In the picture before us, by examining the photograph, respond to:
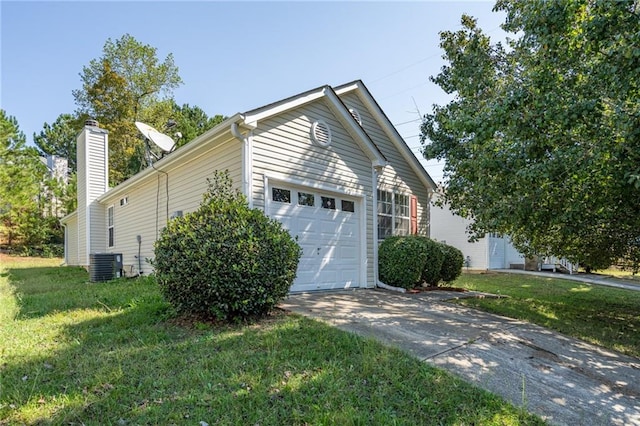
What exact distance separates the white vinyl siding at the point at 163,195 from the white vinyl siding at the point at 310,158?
50 cm

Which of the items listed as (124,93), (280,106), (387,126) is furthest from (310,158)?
(124,93)

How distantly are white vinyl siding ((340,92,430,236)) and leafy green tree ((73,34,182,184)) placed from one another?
18.6 meters

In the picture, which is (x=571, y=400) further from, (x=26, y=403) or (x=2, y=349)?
(x=2, y=349)

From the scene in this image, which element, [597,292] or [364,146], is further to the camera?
[597,292]

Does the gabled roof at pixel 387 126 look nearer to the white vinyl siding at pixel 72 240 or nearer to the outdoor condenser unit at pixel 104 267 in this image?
the outdoor condenser unit at pixel 104 267

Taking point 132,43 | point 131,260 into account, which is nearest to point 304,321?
point 131,260

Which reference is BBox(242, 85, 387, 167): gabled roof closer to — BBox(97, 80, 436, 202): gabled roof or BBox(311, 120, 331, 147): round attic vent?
BBox(97, 80, 436, 202): gabled roof

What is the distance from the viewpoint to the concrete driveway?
10.7 ft

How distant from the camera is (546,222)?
588cm

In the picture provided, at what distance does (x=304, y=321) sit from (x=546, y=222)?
4.28m

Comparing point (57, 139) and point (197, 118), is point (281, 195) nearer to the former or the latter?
point (197, 118)

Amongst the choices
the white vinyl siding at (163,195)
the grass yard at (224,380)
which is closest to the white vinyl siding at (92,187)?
the white vinyl siding at (163,195)

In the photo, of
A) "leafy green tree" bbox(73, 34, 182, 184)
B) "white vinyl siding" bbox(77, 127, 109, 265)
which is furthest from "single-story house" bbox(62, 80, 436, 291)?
"leafy green tree" bbox(73, 34, 182, 184)

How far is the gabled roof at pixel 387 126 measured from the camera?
1075cm
